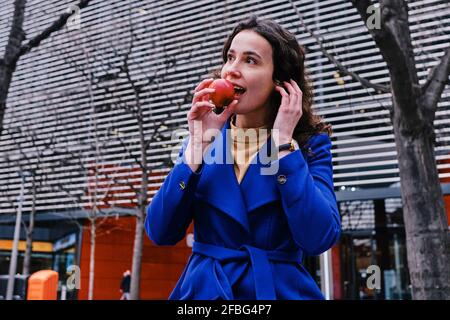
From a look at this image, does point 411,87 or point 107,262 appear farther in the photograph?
point 107,262

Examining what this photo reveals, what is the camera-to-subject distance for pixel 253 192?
1.19 m

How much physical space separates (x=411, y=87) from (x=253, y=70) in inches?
138

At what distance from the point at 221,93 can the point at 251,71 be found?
127 mm

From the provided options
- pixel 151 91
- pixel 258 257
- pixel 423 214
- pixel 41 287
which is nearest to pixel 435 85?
pixel 423 214

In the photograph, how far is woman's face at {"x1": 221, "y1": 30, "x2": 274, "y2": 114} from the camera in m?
1.26

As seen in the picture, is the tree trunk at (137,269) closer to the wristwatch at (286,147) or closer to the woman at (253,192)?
the woman at (253,192)

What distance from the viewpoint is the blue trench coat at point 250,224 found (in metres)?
1.09

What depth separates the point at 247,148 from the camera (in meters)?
1.30

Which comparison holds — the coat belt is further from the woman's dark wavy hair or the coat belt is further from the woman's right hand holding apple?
the woman's dark wavy hair

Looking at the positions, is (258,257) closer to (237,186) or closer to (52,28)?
(237,186)

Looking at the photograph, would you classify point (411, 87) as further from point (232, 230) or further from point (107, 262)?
point (107, 262)

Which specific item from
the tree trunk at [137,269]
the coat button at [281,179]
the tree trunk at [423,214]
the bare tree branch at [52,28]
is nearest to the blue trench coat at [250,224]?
the coat button at [281,179]

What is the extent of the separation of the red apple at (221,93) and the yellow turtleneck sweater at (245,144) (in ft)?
0.45
